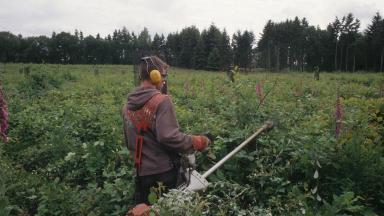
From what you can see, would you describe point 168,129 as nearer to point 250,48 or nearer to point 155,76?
point 155,76

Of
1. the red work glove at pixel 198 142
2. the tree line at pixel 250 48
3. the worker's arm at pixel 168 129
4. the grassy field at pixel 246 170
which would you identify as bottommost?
the grassy field at pixel 246 170

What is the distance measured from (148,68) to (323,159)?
8.24 ft

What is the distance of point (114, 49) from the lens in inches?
4269

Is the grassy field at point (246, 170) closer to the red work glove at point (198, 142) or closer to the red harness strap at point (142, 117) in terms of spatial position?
the red work glove at point (198, 142)

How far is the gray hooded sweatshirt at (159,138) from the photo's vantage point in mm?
3621

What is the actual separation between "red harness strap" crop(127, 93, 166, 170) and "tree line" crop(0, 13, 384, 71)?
64.2 meters

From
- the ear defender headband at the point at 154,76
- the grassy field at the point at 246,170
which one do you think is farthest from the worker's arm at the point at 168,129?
the grassy field at the point at 246,170

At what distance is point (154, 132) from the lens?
3.77 metres

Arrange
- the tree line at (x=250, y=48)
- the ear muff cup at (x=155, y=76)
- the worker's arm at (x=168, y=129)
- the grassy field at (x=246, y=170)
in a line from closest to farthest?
the worker's arm at (x=168, y=129), the ear muff cup at (x=155, y=76), the grassy field at (x=246, y=170), the tree line at (x=250, y=48)

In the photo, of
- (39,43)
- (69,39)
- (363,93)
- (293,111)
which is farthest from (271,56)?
(293,111)

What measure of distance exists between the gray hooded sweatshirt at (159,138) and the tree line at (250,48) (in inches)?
2522

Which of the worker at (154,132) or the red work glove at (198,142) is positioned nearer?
the worker at (154,132)

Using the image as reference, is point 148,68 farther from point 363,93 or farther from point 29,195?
point 363,93

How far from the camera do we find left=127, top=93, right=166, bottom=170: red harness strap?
3668 mm
